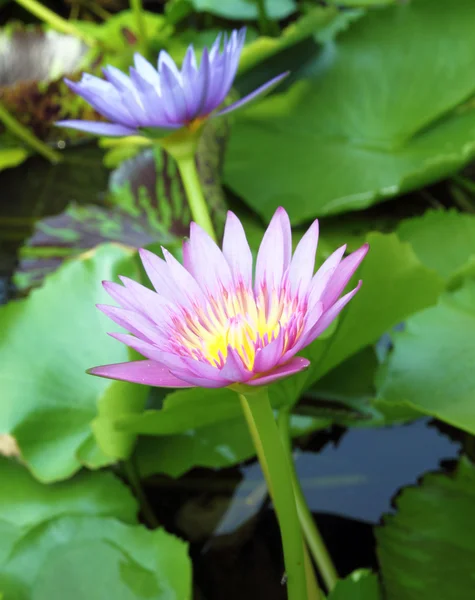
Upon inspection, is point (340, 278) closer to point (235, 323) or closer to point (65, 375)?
point (235, 323)

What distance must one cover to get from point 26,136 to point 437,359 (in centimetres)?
120

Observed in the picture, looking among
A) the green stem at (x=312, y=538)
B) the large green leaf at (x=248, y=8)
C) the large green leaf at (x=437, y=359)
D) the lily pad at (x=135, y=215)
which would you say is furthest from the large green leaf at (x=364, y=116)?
the green stem at (x=312, y=538)

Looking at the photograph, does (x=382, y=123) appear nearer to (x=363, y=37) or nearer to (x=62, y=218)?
(x=363, y=37)

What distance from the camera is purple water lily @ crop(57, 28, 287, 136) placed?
0.49 meters

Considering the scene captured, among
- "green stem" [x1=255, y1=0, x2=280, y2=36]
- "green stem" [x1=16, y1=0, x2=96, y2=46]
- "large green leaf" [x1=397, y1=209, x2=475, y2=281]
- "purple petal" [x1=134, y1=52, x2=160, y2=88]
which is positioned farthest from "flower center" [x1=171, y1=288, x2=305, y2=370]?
"green stem" [x1=16, y1=0, x2=96, y2=46]

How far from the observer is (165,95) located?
0.49 metres

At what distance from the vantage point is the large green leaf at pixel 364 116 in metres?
1.00

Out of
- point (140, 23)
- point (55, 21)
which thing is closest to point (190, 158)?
point (140, 23)

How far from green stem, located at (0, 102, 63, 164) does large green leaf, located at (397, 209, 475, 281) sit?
0.95 metres

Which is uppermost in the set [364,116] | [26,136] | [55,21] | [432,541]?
[55,21]

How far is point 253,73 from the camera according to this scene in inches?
48.5

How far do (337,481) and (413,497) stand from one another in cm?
10

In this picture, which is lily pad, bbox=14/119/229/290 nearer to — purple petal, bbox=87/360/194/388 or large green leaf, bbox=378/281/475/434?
large green leaf, bbox=378/281/475/434

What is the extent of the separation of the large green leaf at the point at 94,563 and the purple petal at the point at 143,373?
9.8 inches
